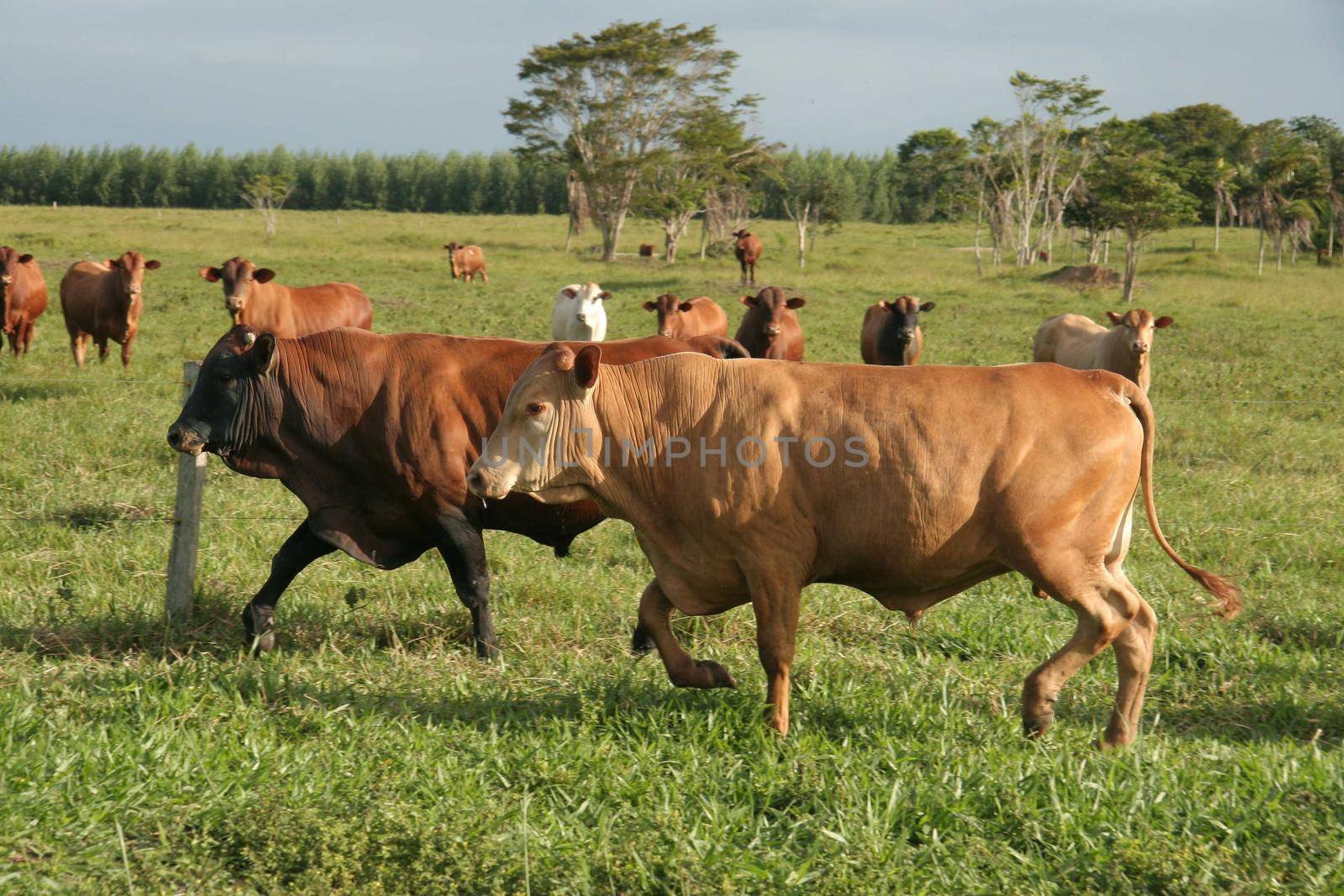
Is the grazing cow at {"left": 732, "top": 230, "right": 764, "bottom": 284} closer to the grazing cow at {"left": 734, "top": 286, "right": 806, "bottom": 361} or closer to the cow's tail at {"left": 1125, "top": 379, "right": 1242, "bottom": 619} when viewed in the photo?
the grazing cow at {"left": 734, "top": 286, "right": 806, "bottom": 361}

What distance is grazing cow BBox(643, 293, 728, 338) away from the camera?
645 inches

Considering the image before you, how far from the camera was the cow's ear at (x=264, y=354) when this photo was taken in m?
5.15

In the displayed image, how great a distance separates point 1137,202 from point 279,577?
3009 cm

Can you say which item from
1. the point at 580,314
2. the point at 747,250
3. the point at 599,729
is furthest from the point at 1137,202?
the point at 599,729

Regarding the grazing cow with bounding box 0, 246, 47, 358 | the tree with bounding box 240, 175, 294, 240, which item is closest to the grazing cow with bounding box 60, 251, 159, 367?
the grazing cow with bounding box 0, 246, 47, 358

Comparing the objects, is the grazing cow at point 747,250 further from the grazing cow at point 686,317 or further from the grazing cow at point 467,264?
the grazing cow at point 686,317

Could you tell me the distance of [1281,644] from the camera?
219 inches

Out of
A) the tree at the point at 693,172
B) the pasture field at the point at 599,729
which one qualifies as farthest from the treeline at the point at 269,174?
the pasture field at the point at 599,729

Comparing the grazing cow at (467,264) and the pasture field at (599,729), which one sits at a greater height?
the grazing cow at (467,264)

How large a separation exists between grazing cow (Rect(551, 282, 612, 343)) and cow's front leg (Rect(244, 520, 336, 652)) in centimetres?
1275

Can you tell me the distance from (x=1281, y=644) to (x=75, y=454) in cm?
779

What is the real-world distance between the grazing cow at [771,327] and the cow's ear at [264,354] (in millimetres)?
10027

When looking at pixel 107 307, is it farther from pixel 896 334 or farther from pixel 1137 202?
pixel 1137 202

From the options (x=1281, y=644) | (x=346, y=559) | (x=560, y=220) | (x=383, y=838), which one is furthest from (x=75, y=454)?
(x=560, y=220)
